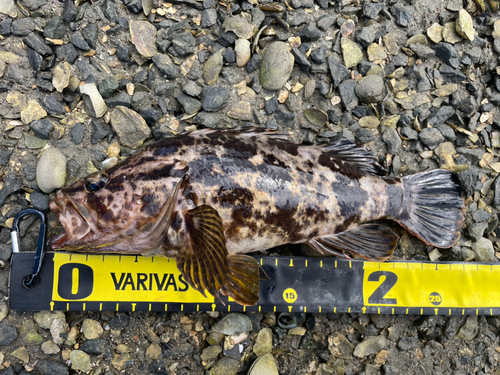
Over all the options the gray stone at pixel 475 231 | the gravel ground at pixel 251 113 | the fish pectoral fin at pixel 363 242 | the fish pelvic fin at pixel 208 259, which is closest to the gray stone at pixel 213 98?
the gravel ground at pixel 251 113

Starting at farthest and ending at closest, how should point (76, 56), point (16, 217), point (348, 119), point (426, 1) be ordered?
point (426, 1) → point (348, 119) → point (76, 56) → point (16, 217)

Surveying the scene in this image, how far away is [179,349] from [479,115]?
3.69m

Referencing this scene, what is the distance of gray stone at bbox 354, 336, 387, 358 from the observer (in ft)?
10.8

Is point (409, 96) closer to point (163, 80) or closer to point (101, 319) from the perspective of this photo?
point (163, 80)

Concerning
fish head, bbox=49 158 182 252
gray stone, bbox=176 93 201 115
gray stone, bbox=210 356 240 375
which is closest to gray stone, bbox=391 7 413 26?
gray stone, bbox=176 93 201 115

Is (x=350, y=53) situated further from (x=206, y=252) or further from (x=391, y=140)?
(x=206, y=252)

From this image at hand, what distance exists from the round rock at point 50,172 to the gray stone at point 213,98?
1.34 metres

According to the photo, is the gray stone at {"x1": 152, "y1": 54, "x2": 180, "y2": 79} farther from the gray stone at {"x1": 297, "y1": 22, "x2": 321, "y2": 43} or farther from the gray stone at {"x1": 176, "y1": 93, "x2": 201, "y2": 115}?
the gray stone at {"x1": 297, "y1": 22, "x2": 321, "y2": 43}

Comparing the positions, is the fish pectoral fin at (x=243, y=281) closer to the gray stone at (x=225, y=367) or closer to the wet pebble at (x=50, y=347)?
the gray stone at (x=225, y=367)

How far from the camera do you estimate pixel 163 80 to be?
335cm

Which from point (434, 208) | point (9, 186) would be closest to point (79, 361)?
point (9, 186)

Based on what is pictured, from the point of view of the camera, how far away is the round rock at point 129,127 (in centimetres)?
319

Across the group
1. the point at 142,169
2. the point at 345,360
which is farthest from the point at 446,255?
the point at 142,169

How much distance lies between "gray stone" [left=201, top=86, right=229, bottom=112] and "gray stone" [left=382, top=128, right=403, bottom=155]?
63.0 inches
